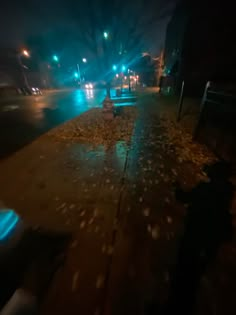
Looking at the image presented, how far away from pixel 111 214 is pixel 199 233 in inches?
48.8

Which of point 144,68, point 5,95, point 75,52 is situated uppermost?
point 75,52

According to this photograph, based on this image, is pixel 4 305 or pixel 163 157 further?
pixel 163 157

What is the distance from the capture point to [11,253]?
187 cm

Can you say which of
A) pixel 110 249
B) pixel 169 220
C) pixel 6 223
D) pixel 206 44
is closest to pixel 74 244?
pixel 110 249

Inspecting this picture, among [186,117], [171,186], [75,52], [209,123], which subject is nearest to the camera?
[171,186]

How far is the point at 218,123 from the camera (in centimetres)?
406

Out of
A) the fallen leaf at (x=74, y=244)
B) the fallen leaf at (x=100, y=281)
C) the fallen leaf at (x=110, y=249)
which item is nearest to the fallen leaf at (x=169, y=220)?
the fallen leaf at (x=110, y=249)

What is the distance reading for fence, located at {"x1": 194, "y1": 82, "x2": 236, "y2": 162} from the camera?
11.4 ft

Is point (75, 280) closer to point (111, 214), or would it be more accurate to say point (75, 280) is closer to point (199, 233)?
point (111, 214)

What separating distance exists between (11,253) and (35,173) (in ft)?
6.31

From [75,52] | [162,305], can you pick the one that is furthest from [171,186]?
[75,52]

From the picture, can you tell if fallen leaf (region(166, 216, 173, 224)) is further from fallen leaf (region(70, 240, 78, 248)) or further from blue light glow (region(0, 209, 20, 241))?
blue light glow (region(0, 209, 20, 241))

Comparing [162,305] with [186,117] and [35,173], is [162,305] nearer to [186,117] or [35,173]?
[35,173]

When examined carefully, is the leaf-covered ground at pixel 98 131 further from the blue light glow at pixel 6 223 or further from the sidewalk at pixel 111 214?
the blue light glow at pixel 6 223
